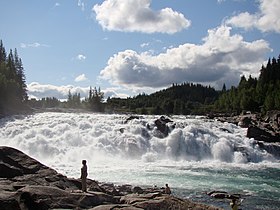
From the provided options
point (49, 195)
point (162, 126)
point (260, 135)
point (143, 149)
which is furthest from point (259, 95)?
point (49, 195)

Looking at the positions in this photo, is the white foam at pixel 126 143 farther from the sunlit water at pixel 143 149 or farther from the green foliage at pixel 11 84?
the green foliage at pixel 11 84

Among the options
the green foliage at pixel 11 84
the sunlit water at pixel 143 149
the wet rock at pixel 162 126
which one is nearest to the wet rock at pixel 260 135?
the sunlit water at pixel 143 149

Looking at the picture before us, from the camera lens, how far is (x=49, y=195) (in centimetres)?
1389

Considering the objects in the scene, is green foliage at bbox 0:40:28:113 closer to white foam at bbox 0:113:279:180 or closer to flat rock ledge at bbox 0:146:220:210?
white foam at bbox 0:113:279:180

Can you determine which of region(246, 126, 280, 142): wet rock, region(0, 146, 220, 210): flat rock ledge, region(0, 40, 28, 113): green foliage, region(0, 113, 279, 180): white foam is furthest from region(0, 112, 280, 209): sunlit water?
region(0, 40, 28, 113): green foliage

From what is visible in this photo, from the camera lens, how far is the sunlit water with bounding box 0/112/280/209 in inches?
1230

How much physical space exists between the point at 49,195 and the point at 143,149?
1098 inches

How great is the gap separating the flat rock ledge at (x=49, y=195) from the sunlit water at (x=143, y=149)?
9508 millimetres

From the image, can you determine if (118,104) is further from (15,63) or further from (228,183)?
(228,183)

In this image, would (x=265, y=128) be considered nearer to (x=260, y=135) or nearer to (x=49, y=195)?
(x=260, y=135)

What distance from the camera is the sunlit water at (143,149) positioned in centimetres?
3124

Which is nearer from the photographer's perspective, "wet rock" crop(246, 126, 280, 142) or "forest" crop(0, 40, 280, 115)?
"wet rock" crop(246, 126, 280, 142)

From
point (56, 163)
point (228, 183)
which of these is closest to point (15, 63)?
point (56, 163)

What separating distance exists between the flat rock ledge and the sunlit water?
951cm
